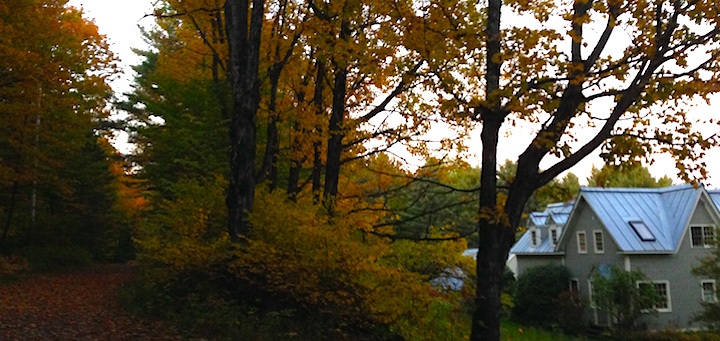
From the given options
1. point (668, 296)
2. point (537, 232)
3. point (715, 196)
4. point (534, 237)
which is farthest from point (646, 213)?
point (534, 237)

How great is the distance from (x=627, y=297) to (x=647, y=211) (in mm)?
6442

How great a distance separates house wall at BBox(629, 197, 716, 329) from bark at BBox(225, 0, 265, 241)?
72.7ft

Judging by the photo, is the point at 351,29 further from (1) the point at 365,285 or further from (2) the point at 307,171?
(2) the point at 307,171

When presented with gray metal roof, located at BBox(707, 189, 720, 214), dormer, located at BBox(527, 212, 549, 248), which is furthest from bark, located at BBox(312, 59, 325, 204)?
dormer, located at BBox(527, 212, 549, 248)

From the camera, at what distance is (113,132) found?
38.3m

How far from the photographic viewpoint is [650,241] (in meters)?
29.3

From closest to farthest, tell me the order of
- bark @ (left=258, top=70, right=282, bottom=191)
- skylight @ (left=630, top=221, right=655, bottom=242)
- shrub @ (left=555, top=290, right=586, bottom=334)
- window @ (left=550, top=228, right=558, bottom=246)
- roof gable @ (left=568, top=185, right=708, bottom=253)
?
bark @ (left=258, top=70, right=282, bottom=191)
roof gable @ (left=568, top=185, right=708, bottom=253)
skylight @ (left=630, top=221, right=655, bottom=242)
shrub @ (left=555, top=290, right=586, bottom=334)
window @ (left=550, top=228, right=558, bottom=246)

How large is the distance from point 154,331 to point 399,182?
23.3 ft

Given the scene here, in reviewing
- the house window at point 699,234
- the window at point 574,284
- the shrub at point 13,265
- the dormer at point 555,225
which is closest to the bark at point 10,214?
the shrub at point 13,265

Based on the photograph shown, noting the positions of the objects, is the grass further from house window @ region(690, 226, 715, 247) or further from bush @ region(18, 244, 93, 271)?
bush @ region(18, 244, 93, 271)

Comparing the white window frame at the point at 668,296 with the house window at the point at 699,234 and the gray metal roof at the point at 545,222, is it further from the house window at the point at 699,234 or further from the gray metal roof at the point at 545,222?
the gray metal roof at the point at 545,222

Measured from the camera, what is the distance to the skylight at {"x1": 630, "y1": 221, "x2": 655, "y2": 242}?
1155 inches

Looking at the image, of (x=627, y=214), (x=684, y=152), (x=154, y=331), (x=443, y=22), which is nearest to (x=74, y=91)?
(x=154, y=331)

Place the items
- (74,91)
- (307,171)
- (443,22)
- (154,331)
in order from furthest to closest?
(74,91)
(307,171)
(154,331)
(443,22)
